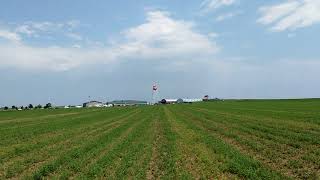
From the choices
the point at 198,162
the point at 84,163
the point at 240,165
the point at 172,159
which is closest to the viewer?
the point at 240,165

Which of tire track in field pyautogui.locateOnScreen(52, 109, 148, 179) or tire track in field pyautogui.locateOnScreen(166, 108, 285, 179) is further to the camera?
tire track in field pyautogui.locateOnScreen(52, 109, 148, 179)

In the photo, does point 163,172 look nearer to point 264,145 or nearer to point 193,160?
point 193,160

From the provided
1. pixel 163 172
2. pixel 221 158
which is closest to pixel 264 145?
pixel 221 158

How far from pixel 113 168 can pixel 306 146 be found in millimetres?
10022

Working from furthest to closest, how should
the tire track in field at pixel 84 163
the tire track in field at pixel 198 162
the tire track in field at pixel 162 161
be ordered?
1. the tire track in field at pixel 84 163
2. the tire track in field at pixel 162 161
3. the tire track in field at pixel 198 162

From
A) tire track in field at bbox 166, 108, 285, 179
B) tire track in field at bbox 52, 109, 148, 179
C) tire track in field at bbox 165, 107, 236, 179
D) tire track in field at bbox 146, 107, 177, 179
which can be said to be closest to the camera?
tire track in field at bbox 166, 108, 285, 179

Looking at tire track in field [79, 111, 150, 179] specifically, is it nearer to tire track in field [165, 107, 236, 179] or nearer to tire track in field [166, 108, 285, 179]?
tire track in field [165, 107, 236, 179]

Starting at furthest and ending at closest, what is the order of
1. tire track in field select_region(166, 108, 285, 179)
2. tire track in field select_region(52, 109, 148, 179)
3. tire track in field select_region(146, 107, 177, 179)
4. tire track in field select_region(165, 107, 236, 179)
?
tire track in field select_region(52, 109, 148, 179), tire track in field select_region(146, 107, 177, 179), tire track in field select_region(165, 107, 236, 179), tire track in field select_region(166, 108, 285, 179)

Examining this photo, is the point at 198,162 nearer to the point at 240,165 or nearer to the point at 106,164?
the point at 240,165

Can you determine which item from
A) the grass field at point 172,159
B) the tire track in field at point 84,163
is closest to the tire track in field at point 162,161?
the grass field at point 172,159

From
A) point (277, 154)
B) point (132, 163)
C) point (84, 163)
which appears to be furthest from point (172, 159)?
point (277, 154)

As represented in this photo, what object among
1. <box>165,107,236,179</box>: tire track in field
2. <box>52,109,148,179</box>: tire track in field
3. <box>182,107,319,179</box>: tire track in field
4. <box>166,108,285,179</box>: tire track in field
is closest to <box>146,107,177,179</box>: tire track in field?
<box>165,107,236,179</box>: tire track in field

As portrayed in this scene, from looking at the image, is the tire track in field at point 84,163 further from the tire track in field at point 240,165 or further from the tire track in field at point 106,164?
the tire track in field at point 240,165

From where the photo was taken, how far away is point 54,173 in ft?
58.2
